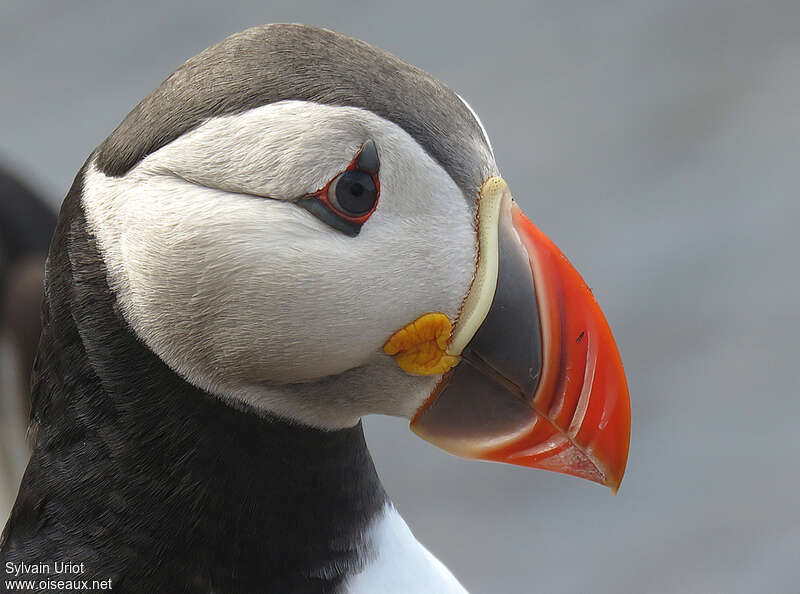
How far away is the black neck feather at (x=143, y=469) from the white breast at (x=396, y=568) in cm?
12

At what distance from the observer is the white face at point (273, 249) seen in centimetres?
156

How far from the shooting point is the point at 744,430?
479 cm

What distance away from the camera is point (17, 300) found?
3.39 meters

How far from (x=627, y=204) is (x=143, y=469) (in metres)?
4.17

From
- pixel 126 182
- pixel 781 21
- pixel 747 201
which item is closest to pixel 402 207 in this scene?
pixel 126 182

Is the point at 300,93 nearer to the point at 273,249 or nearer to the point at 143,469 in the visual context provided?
the point at 273,249

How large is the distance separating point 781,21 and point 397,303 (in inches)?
214

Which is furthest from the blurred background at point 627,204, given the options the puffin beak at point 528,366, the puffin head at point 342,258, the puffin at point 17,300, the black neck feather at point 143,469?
the puffin beak at point 528,366

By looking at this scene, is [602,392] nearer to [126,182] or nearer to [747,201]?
[126,182]

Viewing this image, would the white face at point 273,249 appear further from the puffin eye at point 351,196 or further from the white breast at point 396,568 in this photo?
the white breast at point 396,568

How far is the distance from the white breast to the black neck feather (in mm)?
116

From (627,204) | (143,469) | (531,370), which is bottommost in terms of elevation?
(627,204)

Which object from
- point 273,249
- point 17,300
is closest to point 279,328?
point 273,249

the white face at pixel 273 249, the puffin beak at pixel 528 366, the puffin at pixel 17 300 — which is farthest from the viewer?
the puffin at pixel 17 300
